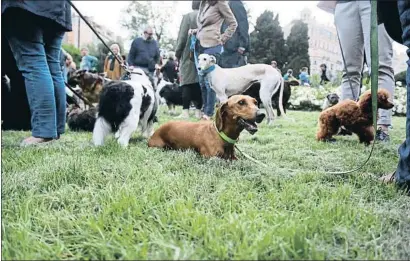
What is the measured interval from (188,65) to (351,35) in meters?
3.05

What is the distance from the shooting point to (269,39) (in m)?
2.93

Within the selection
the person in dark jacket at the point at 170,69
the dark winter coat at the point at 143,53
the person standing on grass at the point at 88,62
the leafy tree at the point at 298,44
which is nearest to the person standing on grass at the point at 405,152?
the leafy tree at the point at 298,44

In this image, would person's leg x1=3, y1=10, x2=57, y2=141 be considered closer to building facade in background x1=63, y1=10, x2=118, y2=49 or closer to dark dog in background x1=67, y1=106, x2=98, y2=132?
building facade in background x1=63, y1=10, x2=118, y2=49

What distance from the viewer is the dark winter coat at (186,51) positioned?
18.9ft

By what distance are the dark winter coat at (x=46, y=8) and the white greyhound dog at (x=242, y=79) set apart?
4.59ft

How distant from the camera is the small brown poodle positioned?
11.5ft

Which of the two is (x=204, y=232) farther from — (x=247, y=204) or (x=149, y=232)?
(x=247, y=204)

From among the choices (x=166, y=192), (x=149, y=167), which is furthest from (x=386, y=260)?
(x=149, y=167)

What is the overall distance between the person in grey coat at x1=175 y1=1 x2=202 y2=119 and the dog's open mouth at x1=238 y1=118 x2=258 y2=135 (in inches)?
117

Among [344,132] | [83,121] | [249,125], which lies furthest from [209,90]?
[249,125]

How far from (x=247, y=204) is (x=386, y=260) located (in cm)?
51

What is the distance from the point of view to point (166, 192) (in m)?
1.53

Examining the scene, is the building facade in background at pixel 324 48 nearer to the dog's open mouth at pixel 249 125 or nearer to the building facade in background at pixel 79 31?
the dog's open mouth at pixel 249 125

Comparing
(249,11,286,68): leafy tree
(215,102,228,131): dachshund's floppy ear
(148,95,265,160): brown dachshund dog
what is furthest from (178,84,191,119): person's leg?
(215,102,228,131): dachshund's floppy ear
